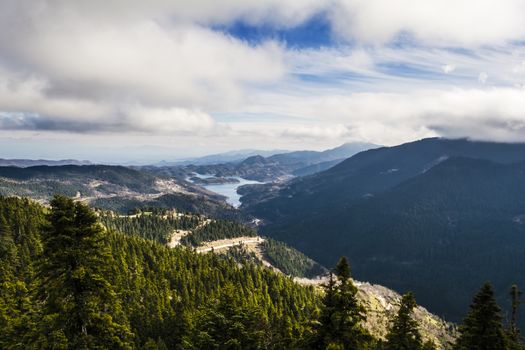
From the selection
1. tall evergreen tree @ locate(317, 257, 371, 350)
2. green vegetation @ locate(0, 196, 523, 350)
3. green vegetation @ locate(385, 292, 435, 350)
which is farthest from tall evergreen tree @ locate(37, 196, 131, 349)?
green vegetation @ locate(385, 292, 435, 350)

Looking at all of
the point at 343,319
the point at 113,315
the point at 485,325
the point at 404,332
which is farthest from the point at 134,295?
the point at 485,325

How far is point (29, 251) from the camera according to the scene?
356ft

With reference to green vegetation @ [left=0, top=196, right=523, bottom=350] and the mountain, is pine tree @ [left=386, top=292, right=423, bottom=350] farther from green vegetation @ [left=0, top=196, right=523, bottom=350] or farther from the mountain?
the mountain

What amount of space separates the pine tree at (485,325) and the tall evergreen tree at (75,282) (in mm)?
30203

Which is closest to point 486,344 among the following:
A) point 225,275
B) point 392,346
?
point 392,346

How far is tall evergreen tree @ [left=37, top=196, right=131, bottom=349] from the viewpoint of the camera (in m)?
26.9

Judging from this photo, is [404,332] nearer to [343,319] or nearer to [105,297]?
[343,319]

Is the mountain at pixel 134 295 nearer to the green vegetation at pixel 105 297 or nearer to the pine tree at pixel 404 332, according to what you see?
the green vegetation at pixel 105 297

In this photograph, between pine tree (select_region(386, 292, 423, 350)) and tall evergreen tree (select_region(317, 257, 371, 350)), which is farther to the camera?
pine tree (select_region(386, 292, 423, 350))

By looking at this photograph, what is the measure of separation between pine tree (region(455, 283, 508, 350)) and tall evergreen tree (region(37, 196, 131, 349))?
3020 centimetres

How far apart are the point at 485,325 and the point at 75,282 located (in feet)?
115

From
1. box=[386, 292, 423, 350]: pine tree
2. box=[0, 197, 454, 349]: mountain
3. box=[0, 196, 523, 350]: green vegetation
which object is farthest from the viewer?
box=[386, 292, 423, 350]: pine tree

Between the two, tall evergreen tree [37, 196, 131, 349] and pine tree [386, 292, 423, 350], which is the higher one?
tall evergreen tree [37, 196, 131, 349]

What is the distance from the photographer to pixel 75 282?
2759cm
